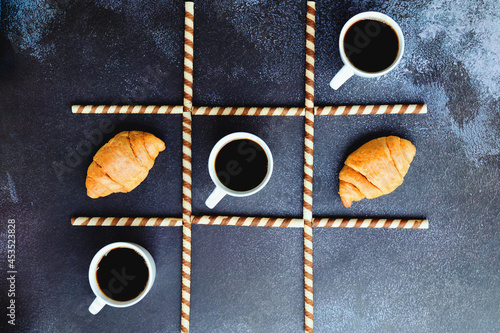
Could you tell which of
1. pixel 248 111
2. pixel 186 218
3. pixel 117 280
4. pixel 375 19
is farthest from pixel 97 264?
pixel 375 19

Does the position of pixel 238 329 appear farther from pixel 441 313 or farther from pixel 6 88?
pixel 6 88

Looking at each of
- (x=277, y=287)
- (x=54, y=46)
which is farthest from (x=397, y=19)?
(x=54, y=46)

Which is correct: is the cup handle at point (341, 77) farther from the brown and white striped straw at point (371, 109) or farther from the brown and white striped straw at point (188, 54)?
the brown and white striped straw at point (188, 54)

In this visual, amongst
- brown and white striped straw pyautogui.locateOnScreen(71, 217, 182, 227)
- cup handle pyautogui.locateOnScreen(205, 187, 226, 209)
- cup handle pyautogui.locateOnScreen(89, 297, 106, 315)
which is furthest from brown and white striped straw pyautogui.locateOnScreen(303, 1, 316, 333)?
cup handle pyautogui.locateOnScreen(89, 297, 106, 315)

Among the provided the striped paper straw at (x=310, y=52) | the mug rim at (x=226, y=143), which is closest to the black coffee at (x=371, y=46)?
the striped paper straw at (x=310, y=52)

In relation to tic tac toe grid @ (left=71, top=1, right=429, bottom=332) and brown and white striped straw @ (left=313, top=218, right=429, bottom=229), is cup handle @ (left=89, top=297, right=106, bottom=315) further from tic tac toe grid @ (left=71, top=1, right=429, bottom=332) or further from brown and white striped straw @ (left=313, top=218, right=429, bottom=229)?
brown and white striped straw @ (left=313, top=218, right=429, bottom=229)

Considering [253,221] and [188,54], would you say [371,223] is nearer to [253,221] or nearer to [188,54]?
[253,221]
